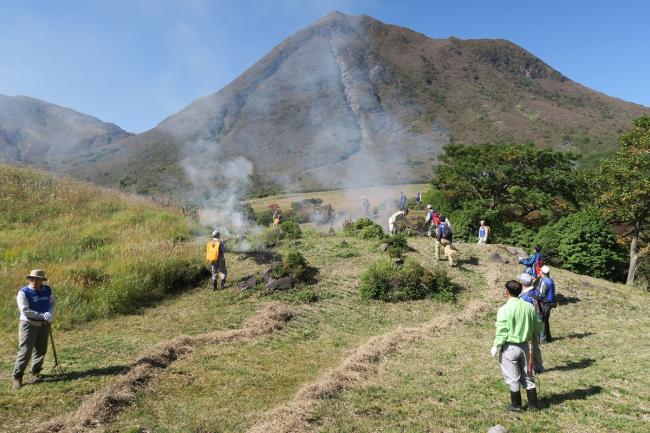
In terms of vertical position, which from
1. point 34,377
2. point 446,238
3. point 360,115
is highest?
point 360,115

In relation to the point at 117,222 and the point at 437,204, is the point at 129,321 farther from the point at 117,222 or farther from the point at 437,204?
the point at 437,204

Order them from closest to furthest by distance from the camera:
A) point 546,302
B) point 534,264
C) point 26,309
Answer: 1. point 26,309
2. point 546,302
3. point 534,264

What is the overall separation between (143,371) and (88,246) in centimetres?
903

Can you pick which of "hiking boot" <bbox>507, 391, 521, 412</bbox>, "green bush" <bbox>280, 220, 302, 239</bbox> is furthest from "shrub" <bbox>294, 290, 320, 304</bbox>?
"hiking boot" <bbox>507, 391, 521, 412</bbox>

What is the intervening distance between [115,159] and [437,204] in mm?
109751

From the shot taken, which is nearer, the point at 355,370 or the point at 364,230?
the point at 355,370

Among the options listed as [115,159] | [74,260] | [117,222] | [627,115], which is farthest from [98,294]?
[627,115]

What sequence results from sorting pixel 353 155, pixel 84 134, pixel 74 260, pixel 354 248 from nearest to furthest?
pixel 74 260, pixel 354 248, pixel 353 155, pixel 84 134

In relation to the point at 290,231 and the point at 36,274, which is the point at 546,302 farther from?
the point at 290,231

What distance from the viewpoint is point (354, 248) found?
1678cm

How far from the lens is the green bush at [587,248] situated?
20.2m

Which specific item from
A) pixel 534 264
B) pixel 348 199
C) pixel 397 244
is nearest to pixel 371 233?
pixel 397 244

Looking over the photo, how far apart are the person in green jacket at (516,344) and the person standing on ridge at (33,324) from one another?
684cm

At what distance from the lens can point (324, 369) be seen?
7.77m
